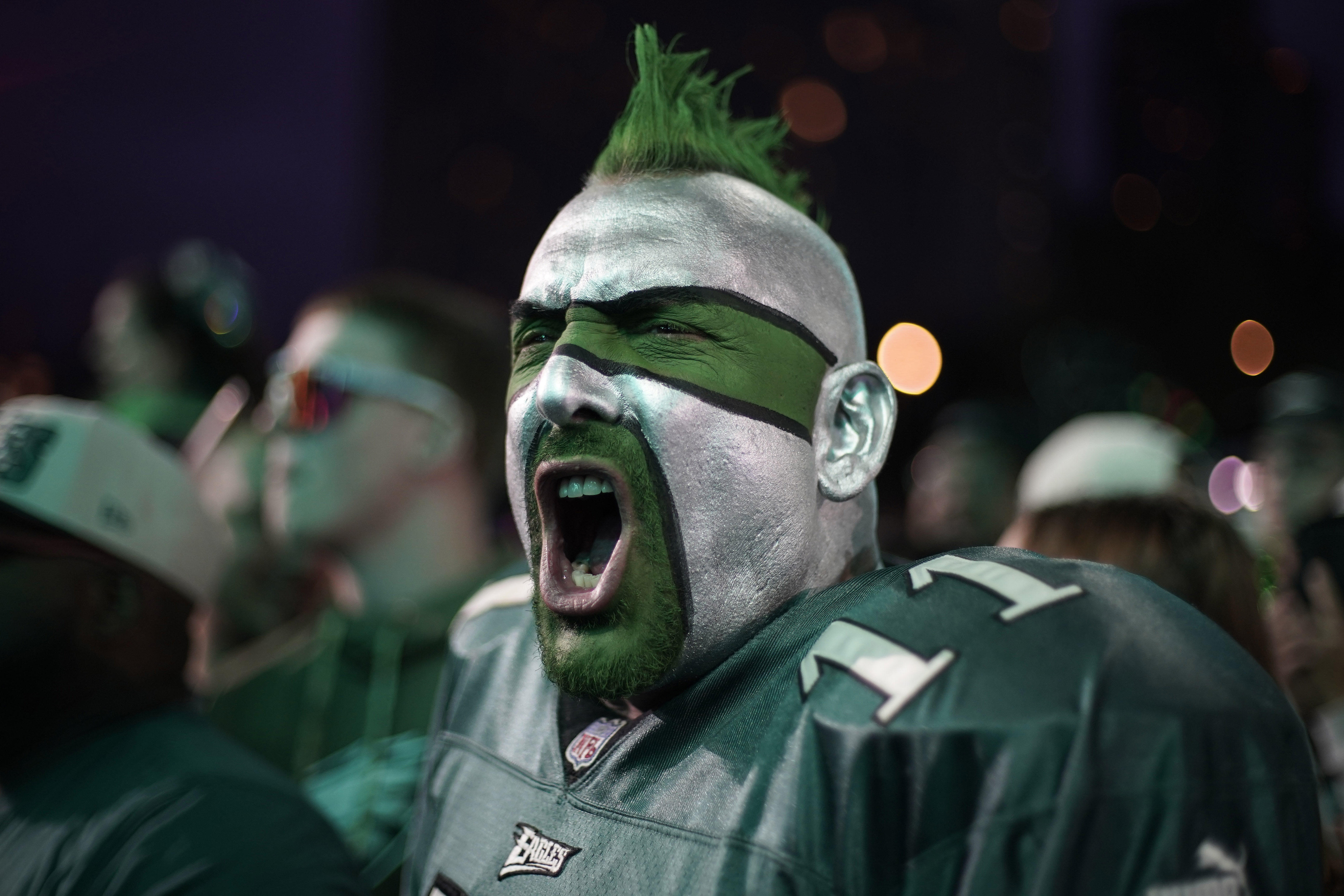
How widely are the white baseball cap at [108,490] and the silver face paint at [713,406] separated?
1.26 metres

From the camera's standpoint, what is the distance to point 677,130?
Answer: 6.26ft

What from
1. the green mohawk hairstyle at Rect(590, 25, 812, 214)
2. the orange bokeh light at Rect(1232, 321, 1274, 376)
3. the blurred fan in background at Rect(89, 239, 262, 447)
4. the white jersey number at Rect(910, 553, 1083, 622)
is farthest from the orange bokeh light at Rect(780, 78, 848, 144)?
the white jersey number at Rect(910, 553, 1083, 622)

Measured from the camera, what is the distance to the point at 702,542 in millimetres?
1646

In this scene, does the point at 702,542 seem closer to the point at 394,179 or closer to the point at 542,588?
the point at 542,588

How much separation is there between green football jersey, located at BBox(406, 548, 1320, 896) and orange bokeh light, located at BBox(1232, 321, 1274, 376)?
391 inches

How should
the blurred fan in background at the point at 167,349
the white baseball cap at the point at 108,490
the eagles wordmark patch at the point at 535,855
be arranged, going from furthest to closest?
the blurred fan in background at the point at 167,349 → the white baseball cap at the point at 108,490 → the eagles wordmark patch at the point at 535,855

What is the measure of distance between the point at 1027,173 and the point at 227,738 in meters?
15.2

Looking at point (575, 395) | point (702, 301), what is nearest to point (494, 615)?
point (575, 395)

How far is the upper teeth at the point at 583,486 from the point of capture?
5.54 ft

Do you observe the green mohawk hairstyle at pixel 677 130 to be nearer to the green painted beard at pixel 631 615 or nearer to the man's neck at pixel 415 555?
the green painted beard at pixel 631 615

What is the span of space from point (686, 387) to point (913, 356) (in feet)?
54.5

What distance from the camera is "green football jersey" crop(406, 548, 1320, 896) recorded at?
1193mm

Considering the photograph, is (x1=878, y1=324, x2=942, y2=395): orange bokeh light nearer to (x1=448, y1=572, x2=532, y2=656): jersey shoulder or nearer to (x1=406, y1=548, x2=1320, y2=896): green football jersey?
(x1=448, y1=572, x2=532, y2=656): jersey shoulder

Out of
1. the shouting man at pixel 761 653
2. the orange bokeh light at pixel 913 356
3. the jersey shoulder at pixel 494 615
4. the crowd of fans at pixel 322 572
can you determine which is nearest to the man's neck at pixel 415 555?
the crowd of fans at pixel 322 572
